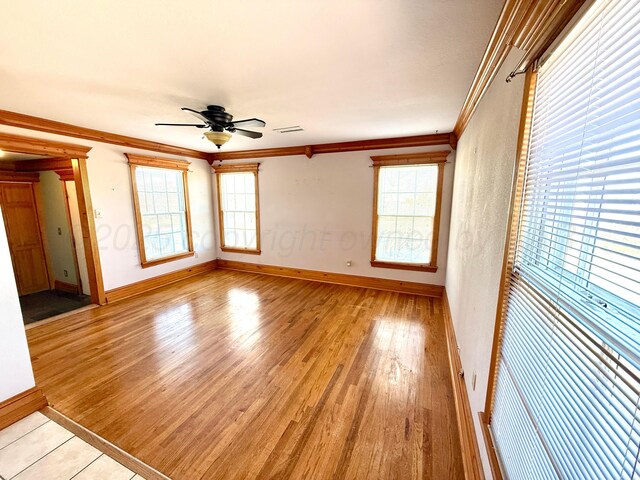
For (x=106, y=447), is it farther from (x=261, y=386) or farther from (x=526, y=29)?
(x=526, y=29)

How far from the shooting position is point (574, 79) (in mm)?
814

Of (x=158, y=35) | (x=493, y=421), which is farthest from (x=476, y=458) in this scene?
(x=158, y=35)

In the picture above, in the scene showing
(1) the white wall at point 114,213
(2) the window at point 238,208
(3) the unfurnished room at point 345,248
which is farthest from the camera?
(2) the window at point 238,208

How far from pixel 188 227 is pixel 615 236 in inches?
226

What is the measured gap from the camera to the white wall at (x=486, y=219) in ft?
4.43

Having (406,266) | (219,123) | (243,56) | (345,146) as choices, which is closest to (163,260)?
(219,123)

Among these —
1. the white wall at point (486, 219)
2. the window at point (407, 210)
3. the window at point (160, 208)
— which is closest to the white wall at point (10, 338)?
the window at point (160, 208)

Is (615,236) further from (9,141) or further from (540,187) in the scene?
(9,141)

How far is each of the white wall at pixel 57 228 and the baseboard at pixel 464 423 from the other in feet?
19.4

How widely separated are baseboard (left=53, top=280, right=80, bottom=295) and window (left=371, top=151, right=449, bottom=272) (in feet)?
17.1

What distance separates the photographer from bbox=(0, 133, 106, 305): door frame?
123 inches

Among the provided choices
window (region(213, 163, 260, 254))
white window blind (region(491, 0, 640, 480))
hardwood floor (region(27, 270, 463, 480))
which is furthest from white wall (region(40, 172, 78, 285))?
white window blind (region(491, 0, 640, 480))

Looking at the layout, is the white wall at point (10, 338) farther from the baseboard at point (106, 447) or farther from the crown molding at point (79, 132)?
the crown molding at point (79, 132)

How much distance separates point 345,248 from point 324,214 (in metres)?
0.74
